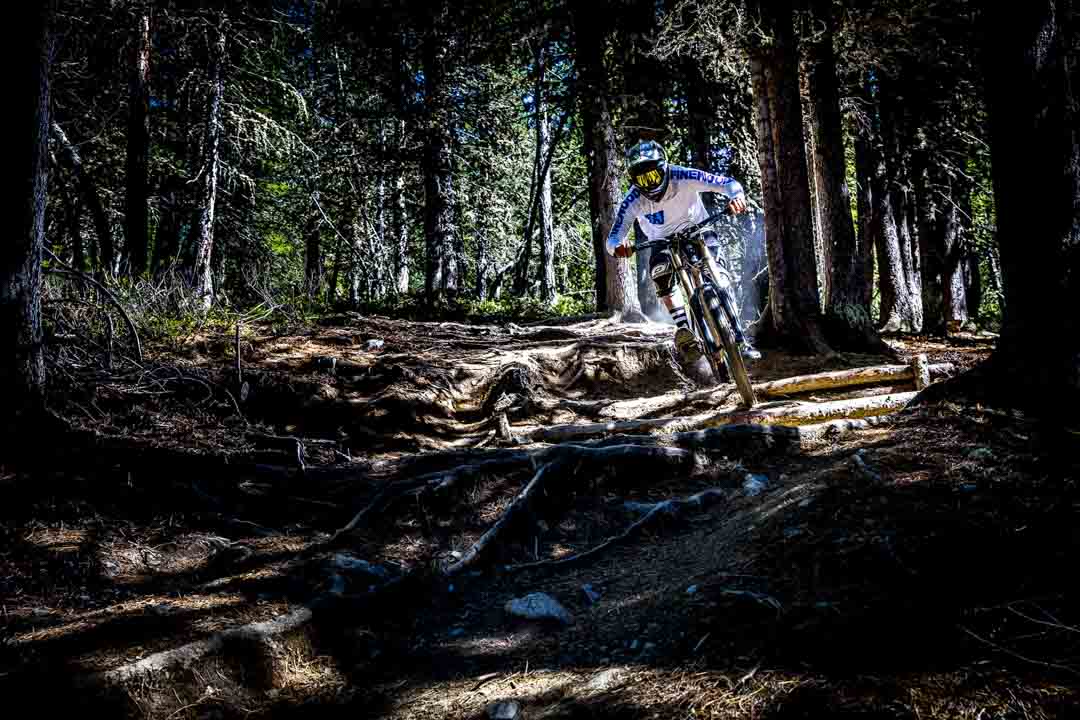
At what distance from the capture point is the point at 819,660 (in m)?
2.33

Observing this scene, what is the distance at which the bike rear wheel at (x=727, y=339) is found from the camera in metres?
6.94

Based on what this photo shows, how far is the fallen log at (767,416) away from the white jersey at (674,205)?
6.38 ft

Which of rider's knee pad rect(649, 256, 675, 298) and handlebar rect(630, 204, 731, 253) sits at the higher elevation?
handlebar rect(630, 204, 731, 253)

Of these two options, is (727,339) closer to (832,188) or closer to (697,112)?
(832,188)

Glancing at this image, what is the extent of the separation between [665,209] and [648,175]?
0.42 meters

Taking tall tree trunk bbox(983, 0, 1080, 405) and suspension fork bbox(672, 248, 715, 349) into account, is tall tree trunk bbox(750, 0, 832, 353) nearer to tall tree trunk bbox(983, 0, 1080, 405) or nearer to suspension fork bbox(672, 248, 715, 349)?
suspension fork bbox(672, 248, 715, 349)

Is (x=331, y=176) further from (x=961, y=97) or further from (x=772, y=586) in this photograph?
(x=772, y=586)

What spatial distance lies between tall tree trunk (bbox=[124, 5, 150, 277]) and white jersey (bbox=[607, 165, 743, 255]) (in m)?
9.37

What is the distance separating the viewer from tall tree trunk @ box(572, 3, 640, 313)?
37.9 feet

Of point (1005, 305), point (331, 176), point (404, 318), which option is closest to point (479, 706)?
point (1005, 305)

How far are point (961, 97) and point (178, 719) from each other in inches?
632

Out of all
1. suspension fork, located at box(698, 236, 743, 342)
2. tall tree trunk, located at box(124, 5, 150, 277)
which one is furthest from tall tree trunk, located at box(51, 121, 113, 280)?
suspension fork, located at box(698, 236, 743, 342)

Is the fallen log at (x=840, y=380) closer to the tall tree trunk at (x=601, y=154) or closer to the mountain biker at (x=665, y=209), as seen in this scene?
the mountain biker at (x=665, y=209)

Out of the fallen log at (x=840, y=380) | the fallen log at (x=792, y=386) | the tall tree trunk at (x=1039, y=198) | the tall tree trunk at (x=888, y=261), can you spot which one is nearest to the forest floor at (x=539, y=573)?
the tall tree trunk at (x=1039, y=198)
